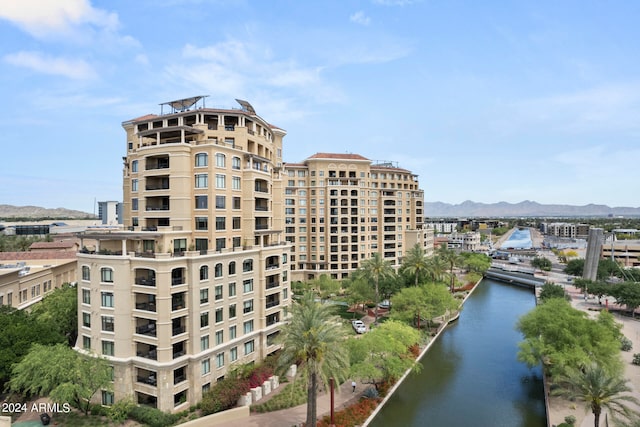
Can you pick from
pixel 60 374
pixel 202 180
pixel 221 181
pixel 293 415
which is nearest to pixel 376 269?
pixel 293 415

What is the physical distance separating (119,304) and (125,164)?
2270 centimetres

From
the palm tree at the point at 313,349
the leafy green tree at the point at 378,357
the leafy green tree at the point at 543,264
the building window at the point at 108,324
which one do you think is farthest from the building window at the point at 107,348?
the leafy green tree at the point at 543,264

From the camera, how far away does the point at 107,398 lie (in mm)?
33656

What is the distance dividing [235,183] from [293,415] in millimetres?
24015

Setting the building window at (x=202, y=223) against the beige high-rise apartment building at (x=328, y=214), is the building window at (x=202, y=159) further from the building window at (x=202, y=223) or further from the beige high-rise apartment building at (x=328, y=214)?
the beige high-rise apartment building at (x=328, y=214)

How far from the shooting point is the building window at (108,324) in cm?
3388

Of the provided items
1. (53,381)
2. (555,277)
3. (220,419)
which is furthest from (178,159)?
(555,277)

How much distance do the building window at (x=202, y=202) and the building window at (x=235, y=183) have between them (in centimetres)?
341

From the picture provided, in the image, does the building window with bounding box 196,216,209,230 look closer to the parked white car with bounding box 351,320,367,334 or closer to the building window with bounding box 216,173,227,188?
the building window with bounding box 216,173,227,188

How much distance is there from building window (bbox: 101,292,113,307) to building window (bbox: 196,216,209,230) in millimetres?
10103

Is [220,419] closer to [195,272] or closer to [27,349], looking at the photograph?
[195,272]

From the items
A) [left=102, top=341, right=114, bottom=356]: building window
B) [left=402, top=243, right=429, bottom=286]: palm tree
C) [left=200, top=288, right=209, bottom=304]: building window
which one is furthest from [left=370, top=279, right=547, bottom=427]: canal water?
[left=102, top=341, right=114, bottom=356]: building window

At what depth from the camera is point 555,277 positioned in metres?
102

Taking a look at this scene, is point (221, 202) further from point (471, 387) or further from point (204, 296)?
point (471, 387)
